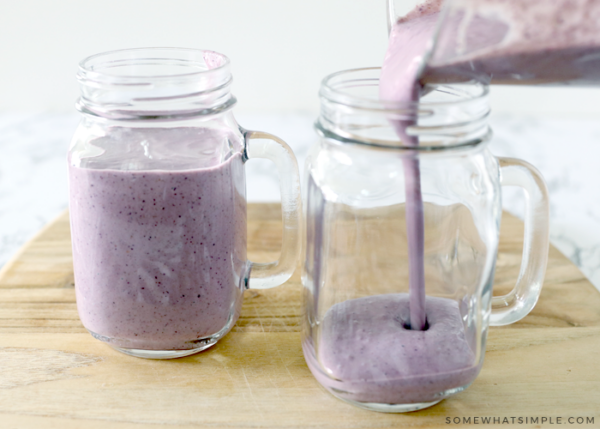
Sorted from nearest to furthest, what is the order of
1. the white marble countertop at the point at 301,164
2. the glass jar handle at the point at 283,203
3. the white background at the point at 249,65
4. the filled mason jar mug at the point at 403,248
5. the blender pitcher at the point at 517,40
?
the blender pitcher at the point at 517,40, the filled mason jar mug at the point at 403,248, the glass jar handle at the point at 283,203, the white marble countertop at the point at 301,164, the white background at the point at 249,65

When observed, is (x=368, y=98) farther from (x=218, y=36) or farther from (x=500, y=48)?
(x=218, y=36)

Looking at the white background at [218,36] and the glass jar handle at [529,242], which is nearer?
the glass jar handle at [529,242]

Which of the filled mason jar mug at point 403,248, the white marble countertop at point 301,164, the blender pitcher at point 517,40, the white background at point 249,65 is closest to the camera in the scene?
the blender pitcher at point 517,40

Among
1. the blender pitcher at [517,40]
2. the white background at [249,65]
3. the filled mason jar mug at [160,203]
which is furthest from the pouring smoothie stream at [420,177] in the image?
the white background at [249,65]

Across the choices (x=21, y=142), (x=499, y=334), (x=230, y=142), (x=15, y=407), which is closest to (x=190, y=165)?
(x=230, y=142)

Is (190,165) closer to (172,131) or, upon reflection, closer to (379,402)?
(172,131)

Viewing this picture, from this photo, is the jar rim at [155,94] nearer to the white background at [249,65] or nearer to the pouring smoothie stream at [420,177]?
the pouring smoothie stream at [420,177]

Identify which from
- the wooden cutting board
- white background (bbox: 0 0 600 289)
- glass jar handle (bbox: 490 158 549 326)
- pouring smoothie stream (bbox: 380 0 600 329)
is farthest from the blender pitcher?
white background (bbox: 0 0 600 289)
